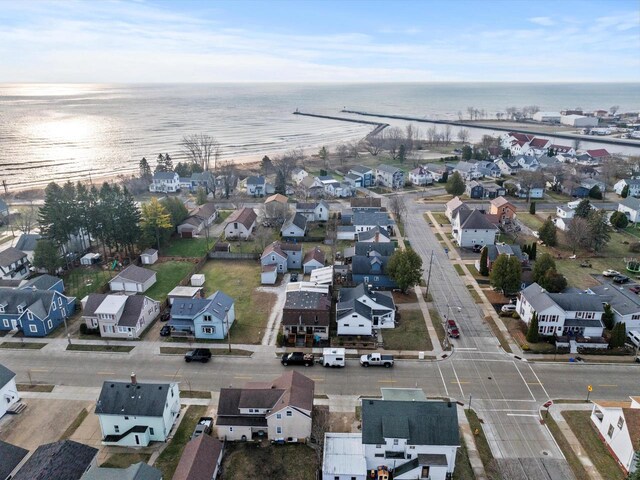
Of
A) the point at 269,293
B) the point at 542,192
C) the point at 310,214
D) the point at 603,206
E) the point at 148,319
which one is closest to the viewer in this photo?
the point at 148,319

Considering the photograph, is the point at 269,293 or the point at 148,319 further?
the point at 269,293

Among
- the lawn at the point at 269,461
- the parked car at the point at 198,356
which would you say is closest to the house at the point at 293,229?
the parked car at the point at 198,356

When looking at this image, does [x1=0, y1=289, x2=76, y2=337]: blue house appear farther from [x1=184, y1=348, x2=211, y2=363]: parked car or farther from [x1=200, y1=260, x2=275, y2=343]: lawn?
[x1=200, y1=260, x2=275, y2=343]: lawn

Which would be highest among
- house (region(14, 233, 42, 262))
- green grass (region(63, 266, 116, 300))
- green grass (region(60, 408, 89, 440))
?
house (region(14, 233, 42, 262))

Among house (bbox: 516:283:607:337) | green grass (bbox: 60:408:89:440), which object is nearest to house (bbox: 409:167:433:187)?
house (bbox: 516:283:607:337)

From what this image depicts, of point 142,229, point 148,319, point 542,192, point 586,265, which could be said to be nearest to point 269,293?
point 148,319

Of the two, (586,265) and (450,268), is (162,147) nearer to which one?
(450,268)

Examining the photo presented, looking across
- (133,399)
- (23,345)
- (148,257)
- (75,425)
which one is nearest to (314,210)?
(148,257)
